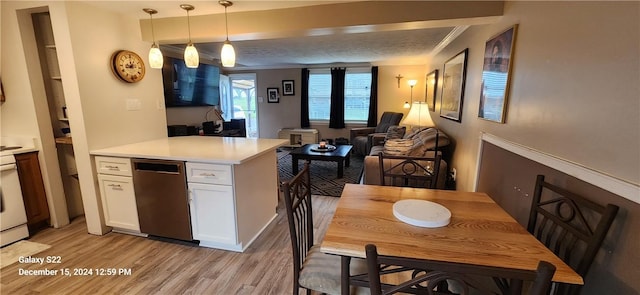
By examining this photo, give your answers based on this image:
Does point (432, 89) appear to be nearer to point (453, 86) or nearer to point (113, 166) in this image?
point (453, 86)

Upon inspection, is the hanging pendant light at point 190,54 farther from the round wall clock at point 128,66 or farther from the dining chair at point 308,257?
the dining chair at point 308,257

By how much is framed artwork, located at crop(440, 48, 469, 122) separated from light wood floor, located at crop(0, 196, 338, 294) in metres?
2.29

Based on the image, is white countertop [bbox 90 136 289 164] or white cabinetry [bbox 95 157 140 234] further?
white cabinetry [bbox 95 157 140 234]

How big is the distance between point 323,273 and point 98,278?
1797mm

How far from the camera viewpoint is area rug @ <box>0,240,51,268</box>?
209 cm

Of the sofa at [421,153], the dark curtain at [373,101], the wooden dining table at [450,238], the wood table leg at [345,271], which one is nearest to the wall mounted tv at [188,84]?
the sofa at [421,153]

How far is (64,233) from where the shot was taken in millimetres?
2514

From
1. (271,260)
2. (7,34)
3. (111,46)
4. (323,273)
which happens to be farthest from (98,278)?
(7,34)

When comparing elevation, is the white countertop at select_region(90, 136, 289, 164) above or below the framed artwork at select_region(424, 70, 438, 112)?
below

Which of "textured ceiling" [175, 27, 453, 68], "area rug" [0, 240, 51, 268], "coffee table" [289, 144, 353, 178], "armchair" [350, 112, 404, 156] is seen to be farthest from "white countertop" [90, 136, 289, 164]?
"armchair" [350, 112, 404, 156]

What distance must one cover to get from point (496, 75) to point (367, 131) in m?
3.98

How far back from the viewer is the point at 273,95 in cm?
700

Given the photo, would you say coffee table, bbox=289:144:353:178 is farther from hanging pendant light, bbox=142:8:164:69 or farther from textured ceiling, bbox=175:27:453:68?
hanging pendant light, bbox=142:8:164:69

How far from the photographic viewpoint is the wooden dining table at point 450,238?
0.92 metres
